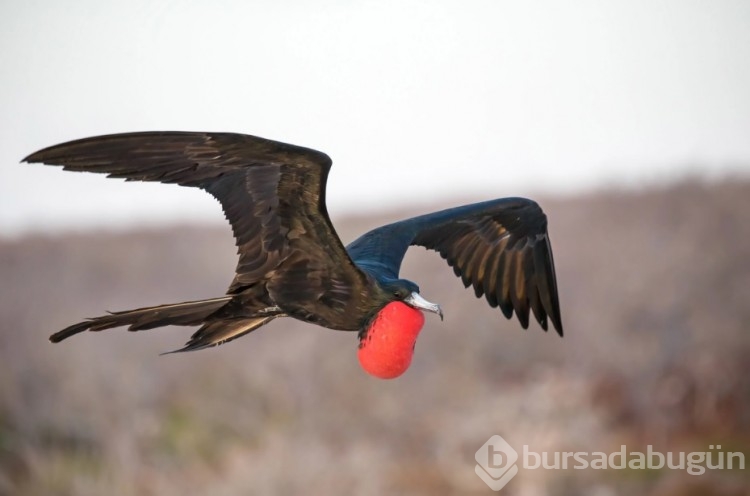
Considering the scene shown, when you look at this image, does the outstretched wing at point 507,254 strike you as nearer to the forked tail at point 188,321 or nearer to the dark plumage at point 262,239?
the dark plumage at point 262,239

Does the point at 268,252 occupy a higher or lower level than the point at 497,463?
higher

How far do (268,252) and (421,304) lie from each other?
707 millimetres

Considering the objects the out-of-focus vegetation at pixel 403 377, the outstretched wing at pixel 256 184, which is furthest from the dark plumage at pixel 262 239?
the out-of-focus vegetation at pixel 403 377

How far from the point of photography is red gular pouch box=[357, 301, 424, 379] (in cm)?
547

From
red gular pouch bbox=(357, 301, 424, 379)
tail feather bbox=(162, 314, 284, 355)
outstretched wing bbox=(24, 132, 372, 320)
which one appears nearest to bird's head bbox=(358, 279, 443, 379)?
red gular pouch bbox=(357, 301, 424, 379)

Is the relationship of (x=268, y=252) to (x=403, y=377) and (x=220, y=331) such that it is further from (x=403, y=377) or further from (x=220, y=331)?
(x=403, y=377)

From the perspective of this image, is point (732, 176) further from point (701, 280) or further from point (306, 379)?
point (306, 379)

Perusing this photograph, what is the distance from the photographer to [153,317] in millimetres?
5496

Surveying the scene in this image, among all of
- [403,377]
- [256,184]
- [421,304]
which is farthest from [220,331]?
[403,377]

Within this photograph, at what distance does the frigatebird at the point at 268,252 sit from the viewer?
5.15m

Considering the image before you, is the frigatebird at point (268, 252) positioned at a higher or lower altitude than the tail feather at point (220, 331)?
higher

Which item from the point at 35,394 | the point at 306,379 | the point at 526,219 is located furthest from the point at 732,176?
the point at 526,219

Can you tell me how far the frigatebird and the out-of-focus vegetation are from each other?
982cm

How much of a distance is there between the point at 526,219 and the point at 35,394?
14546mm
